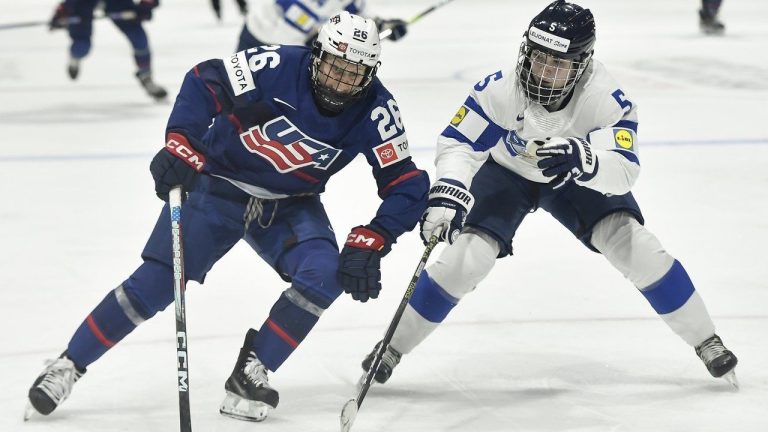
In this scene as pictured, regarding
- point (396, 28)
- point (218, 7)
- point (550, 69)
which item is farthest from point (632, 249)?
point (218, 7)

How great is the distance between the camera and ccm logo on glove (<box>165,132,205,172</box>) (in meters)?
2.93

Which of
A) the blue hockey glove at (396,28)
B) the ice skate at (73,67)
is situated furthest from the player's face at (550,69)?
the ice skate at (73,67)

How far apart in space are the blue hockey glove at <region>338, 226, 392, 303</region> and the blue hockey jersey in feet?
0.25

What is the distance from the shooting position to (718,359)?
10.7 feet

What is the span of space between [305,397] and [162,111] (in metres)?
5.05

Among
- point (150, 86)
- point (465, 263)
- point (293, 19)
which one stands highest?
point (465, 263)

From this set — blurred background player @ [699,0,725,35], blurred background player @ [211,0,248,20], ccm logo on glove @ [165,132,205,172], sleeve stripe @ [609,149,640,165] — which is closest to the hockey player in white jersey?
sleeve stripe @ [609,149,640,165]

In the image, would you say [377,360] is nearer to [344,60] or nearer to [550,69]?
[344,60]

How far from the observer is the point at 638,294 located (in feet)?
13.6

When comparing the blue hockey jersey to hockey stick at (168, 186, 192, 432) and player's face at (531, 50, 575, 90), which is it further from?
player's face at (531, 50, 575, 90)

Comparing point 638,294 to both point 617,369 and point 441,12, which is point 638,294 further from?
point 441,12

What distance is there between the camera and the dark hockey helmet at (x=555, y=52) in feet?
10.4

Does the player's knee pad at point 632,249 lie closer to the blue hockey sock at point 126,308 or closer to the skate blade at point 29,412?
the blue hockey sock at point 126,308

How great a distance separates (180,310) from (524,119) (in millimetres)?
1031
